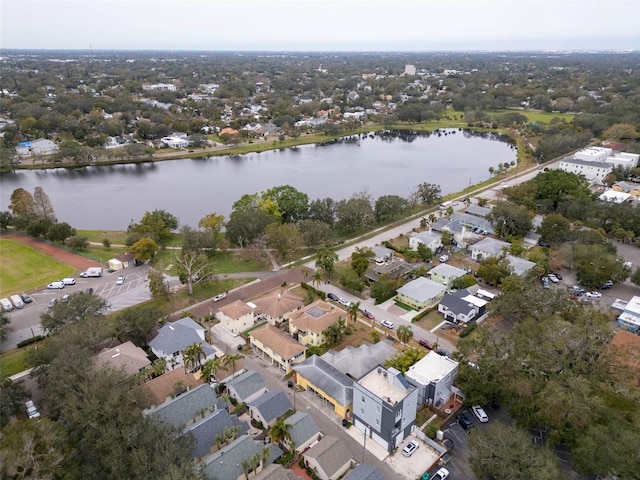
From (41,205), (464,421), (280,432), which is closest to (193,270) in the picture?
(280,432)

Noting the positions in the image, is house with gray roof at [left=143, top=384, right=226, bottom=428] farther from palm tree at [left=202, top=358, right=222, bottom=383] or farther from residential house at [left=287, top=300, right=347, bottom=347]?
residential house at [left=287, top=300, right=347, bottom=347]

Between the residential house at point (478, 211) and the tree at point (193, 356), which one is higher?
the tree at point (193, 356)

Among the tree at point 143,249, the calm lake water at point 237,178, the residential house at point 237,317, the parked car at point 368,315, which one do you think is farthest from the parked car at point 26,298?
the parked car at point 368,315

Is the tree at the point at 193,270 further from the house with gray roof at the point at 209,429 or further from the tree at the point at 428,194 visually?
the tree at the point at 428,194

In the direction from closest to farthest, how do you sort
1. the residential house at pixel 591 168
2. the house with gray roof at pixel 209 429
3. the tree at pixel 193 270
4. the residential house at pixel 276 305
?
the house with gray roof at pixel 209 429
the residential house at pixel 276 305
the tree at pixel 193 270
the residential house at pixel 591 168

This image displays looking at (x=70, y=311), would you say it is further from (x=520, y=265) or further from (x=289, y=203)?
(x=520, y=265)

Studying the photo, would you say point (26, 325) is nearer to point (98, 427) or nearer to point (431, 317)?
point (98, 427)

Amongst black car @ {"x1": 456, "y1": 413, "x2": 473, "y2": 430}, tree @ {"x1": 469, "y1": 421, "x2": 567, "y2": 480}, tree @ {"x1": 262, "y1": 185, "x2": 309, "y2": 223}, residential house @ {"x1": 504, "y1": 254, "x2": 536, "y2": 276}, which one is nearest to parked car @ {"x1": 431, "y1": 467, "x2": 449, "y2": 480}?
tree @ {"x1": 469, "y1": 421, "x2": 567, "y2": 480}
